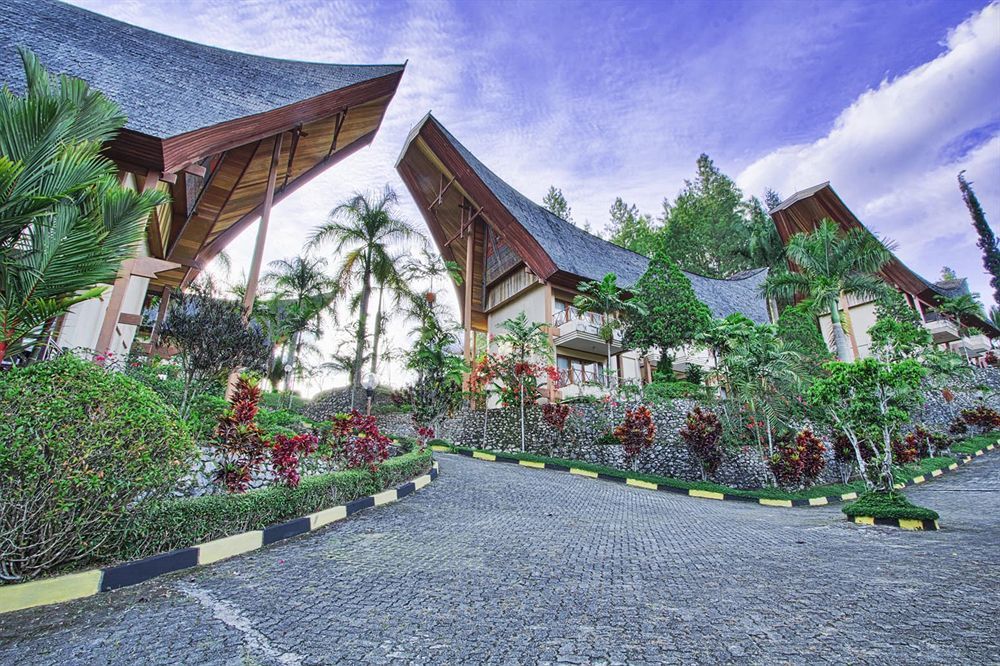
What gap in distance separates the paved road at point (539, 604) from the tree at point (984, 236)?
42.1m

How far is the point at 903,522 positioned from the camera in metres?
7.18

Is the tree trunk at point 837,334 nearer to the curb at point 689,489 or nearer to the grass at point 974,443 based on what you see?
the curb at point 689,489

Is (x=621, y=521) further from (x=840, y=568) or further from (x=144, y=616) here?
(x=144, y=616)

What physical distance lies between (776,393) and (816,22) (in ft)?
30.3

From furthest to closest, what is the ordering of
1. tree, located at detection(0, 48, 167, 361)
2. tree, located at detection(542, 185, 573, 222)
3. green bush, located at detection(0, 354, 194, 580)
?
tree, located at detection(542, 185, 573, 222) → tree, located at detection(0, 48, 167, 361) → green bush, located at detection(0, 354, 194, 580)

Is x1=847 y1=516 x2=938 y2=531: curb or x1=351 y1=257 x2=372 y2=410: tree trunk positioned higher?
x1=351 y1=257 x2=372 y2=410: tree trunk

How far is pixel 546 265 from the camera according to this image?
19.6 m

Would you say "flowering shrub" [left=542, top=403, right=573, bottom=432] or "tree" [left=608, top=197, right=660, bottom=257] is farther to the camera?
"tree" [left=608, top=197, right=660, bottom=257]

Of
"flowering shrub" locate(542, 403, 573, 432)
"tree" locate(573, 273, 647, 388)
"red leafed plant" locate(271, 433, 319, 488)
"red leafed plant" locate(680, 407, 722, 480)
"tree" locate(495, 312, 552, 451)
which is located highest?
"tree" locate(573, 273, 647, 388)

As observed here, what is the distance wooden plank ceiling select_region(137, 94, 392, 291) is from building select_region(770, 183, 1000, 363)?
2226cm

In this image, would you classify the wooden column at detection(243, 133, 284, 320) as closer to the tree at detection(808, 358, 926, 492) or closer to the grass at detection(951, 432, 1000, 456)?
the tree at detection(808, 358, 926, 492)

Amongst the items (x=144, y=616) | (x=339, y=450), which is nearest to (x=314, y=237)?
(x=339, y=450)

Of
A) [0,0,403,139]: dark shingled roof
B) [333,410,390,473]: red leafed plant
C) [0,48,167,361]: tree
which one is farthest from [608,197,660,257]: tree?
[0,48,167,361]: tree

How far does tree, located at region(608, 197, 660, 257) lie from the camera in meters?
38.8
